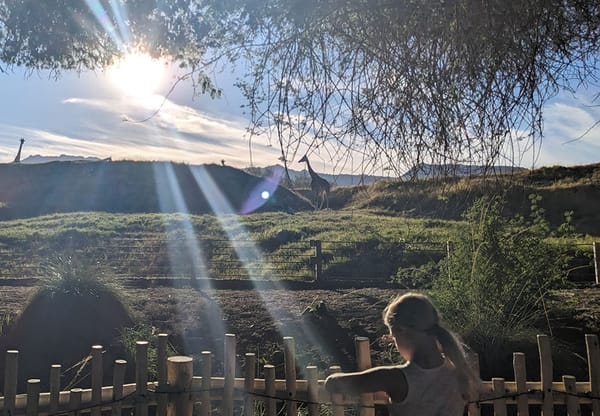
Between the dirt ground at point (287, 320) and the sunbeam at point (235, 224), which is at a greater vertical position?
the sunbeam at point (235, 224)

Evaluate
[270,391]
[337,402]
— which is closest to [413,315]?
[337,402]

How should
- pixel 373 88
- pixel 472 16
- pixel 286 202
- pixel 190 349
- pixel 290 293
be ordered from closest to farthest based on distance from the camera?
pixel 472 16, pixel 373 88, pixel 190 349, pixel 290 293, pixel 286 202

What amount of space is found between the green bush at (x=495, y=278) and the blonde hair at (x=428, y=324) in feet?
13.2

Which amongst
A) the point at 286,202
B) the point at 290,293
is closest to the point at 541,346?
the point at 290,293

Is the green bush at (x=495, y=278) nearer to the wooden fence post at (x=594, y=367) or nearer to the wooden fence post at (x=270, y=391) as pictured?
the wooden fence post at (x=594, y=367)

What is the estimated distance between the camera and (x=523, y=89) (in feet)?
9.44

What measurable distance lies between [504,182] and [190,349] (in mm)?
5023

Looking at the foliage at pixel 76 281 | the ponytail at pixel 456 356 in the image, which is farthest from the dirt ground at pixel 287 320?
the ponytail at pixel 456 356

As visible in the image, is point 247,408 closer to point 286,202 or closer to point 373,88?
point 373,88

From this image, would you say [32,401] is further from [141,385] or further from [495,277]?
[495,277]

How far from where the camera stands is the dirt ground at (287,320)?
7188 millimetres

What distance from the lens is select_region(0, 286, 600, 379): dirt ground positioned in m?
7.19

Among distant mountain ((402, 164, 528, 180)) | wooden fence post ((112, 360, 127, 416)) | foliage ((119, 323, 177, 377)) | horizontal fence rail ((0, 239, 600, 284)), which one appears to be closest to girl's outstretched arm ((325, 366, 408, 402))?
distant mountain ((402, 164, 528, 180))

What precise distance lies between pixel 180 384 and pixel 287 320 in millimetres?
5031
